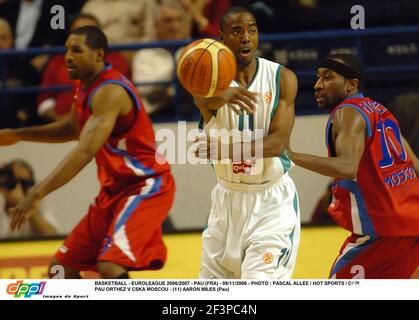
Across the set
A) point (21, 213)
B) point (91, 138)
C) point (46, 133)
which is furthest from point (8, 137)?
point (21, 213)

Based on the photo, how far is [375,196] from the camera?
4141mm

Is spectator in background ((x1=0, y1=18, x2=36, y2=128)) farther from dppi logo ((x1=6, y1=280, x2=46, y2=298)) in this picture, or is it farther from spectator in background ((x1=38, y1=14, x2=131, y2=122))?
dppi logo ((x1=6, y1=280, x2=46, y2=298))

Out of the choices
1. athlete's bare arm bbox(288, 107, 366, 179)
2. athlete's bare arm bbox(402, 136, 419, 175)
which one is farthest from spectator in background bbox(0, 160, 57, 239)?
athlete's bare arm bbox(402, 136, 419, 175)

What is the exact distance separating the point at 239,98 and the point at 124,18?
1429 millimetres

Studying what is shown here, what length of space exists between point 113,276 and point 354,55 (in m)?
1.80

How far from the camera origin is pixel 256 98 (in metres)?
4.11

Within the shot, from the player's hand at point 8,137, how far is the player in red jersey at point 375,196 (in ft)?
5.27

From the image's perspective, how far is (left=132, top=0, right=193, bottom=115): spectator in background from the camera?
5.14 metres

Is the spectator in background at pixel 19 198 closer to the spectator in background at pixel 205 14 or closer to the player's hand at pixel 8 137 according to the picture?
the player's hand at pixel 8 137

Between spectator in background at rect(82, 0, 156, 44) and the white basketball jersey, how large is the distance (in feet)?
4.01

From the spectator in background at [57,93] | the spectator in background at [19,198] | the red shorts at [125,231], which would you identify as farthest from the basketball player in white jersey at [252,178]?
the spectator in background at [19,198]

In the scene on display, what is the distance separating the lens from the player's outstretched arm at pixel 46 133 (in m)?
4.73

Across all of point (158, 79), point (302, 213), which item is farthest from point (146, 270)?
point (158, 79)
